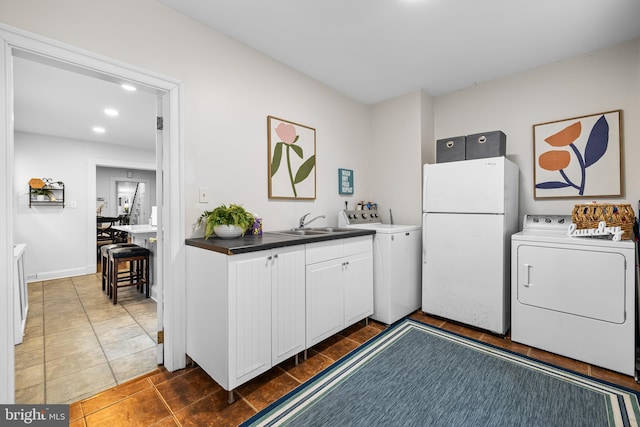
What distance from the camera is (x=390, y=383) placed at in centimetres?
181

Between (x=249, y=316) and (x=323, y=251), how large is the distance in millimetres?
737

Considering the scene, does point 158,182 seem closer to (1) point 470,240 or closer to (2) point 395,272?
(2) point 395,272

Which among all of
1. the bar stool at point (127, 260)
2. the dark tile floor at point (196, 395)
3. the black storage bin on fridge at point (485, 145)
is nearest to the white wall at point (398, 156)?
the black storage bin on fridge at point (485, 145)

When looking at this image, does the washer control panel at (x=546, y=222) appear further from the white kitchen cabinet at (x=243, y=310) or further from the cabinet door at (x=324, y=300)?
the white kitchen cabinet at (x=243, y=310)

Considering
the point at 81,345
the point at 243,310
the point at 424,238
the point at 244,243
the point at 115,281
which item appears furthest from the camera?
the point at 115,281

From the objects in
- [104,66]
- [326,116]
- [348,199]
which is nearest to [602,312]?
[348,199]

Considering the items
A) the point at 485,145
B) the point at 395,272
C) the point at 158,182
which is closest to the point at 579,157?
the point at 485,145

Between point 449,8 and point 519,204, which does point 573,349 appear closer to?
point 519,204

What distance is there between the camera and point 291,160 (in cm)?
276

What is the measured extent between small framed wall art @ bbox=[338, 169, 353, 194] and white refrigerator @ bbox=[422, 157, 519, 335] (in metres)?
0.93

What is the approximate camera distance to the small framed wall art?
335 cm

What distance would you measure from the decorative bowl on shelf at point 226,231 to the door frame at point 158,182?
249 millimetres

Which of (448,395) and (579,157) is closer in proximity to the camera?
(448,395)

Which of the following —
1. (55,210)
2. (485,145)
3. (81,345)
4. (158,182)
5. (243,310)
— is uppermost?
(485,145)
